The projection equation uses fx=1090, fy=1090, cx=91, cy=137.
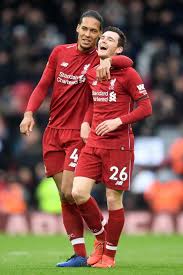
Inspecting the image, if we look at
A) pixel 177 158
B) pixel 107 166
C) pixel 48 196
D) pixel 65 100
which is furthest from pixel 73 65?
pixel 177 158

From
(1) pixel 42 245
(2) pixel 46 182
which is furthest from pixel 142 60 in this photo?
(1) pixel 42 245

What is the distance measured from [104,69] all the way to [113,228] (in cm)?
147

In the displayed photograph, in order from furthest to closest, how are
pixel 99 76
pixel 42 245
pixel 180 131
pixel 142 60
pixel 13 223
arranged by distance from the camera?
pixel 142 60 < pixel 180 131 < pixel 13 223 < pixel 42 245 < pixel 99 76

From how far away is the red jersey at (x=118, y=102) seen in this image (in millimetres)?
10000

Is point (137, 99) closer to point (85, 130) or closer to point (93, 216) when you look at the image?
point (85, 130)

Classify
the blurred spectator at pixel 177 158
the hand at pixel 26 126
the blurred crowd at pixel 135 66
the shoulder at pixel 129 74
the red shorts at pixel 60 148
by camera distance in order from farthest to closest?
the blurred spectator at pixel 177 158, the blurred crowd at pixel 135 66, the red shorts at pixel 60 148, the hand at pixel 26 126, the shoulder at pixel 129 74

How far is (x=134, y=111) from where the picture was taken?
392 inches

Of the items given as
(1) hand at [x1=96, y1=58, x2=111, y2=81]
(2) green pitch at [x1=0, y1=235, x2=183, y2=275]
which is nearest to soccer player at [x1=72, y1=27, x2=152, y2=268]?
(1) hand at [x1=96, y1=58, x2=111, y2=81]

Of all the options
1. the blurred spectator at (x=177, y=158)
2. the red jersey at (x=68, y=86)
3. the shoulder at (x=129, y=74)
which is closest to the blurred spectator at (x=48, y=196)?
the blurred spectator at (x=177, y=158)

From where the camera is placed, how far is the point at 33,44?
2128 cm

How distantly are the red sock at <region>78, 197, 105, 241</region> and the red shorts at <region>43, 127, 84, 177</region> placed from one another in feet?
1.60

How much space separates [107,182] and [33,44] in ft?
37.8

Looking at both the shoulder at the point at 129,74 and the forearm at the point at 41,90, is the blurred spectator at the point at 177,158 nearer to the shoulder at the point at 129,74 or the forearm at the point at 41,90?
the forearm at the point at 41,90

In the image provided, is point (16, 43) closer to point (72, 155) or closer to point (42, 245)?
point (42, 245)
